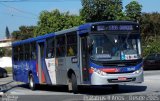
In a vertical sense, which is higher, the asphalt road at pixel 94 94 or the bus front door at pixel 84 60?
the bus front door at pixel 84 60

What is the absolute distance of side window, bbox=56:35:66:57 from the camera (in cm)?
2068

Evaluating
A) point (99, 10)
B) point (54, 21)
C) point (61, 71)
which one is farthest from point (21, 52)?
point (54, 21)

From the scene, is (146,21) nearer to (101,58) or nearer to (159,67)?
(159,67)

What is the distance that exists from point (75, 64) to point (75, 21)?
37675 mm

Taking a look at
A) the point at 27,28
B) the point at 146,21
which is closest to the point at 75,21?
the point at 146,21

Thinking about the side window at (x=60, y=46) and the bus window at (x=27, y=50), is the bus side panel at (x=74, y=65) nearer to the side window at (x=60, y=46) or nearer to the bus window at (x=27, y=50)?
the side window at (x=60, y=46)

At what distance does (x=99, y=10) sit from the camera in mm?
47156

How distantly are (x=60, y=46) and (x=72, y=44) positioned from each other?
151 cm

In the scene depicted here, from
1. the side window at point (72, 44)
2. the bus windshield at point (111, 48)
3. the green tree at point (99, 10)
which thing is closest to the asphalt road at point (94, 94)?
the bus windshield at point (111, 48)

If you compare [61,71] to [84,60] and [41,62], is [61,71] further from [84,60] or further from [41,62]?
[41,62]

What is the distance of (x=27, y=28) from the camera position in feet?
352

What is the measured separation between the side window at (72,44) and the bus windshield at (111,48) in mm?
1506

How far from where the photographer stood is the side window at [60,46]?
67.9 feet

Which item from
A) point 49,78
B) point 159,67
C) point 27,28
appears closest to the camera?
point 49,78
